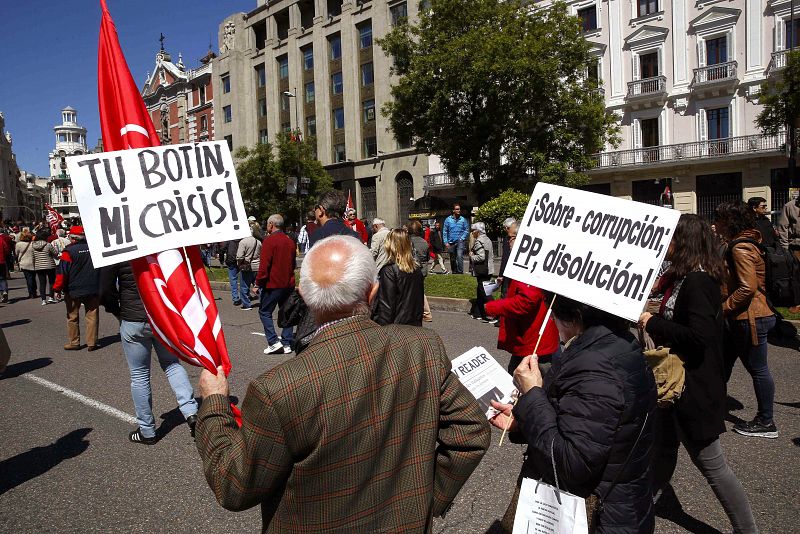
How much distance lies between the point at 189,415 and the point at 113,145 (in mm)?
2685

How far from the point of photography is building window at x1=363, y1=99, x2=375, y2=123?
134ft

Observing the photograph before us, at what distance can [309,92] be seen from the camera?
1789 inches

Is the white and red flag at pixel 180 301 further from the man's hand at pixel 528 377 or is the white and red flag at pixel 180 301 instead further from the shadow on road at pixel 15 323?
the shadow on road at pixel 15 323

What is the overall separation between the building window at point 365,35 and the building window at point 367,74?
1.38 m

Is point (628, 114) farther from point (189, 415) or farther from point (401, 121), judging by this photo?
point (189, 415)

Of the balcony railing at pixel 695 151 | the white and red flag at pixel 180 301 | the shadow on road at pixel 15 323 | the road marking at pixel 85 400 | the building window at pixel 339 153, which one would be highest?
the building window at pixel 339 153

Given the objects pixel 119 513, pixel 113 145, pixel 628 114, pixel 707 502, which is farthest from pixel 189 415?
pixel 628 114

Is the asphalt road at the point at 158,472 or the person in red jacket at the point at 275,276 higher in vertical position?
the person in red jacket at the point at 275,276

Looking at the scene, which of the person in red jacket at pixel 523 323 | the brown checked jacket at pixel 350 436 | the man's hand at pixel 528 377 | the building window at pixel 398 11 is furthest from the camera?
the building window at pixel 398 11

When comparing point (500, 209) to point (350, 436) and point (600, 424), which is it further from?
point (350, 436)

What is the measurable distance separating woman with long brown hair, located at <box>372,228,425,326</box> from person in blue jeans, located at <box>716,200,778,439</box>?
2.52m

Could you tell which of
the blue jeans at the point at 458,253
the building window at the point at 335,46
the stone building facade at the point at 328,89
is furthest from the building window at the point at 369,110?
the blue jeans at the point at 458,253

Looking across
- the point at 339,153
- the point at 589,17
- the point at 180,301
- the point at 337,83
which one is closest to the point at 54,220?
the point at 180,301

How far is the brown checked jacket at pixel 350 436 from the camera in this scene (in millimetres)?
1620
